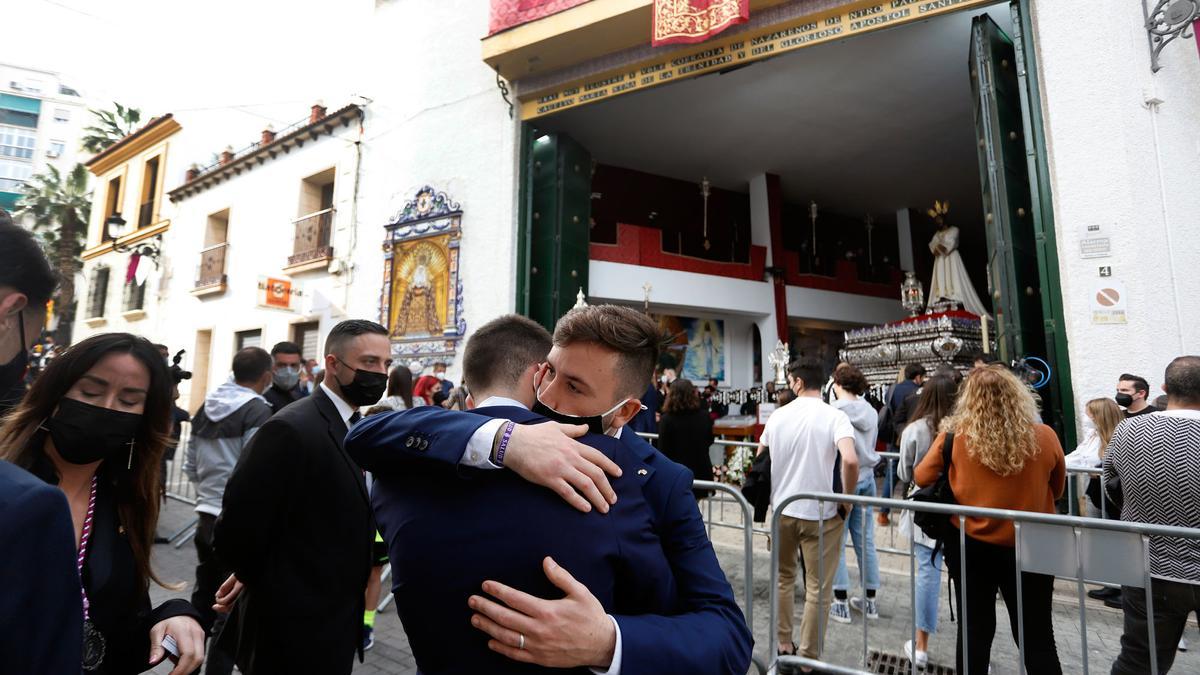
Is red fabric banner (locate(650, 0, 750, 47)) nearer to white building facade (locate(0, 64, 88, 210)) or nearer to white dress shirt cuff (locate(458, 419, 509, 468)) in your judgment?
white building facade (locate(0, 64, 88, 210))

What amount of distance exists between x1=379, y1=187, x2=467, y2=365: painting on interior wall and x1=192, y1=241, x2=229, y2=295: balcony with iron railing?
7027 millimetres

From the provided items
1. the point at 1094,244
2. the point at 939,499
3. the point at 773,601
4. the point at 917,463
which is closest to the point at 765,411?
the point at 1094,244

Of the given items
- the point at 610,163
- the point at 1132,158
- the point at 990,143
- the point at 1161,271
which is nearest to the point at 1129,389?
the point at 1161,271

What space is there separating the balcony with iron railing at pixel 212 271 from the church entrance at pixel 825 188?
10436mm

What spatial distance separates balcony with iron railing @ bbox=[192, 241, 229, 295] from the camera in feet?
52.5

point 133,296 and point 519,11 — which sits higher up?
point 519,11

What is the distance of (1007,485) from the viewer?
294 centimetres

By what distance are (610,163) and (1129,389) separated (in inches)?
458

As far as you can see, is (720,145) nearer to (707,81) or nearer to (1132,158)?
(707,81)

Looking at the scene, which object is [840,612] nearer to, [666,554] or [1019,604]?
[1019,604]

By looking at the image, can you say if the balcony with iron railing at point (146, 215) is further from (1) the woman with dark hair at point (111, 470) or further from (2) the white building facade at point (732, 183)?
(1) the woman with dark hair at point (111, 470)

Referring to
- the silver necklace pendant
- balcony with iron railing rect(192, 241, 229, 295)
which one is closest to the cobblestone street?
the silver necklace pendant

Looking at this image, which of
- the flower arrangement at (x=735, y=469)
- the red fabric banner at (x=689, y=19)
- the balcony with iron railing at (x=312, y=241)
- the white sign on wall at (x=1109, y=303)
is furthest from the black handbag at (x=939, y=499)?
the balcony with iron railing at (x=312, y=241)

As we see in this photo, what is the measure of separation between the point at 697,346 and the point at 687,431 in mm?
9164
